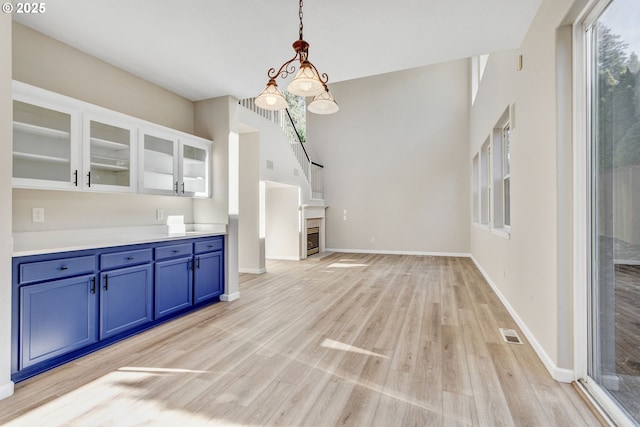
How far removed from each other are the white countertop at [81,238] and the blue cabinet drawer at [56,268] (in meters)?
0.08

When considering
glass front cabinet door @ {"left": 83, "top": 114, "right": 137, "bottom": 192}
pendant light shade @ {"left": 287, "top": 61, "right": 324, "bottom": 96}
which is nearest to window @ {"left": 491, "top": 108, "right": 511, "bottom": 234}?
pendant light shade @ {"left": 287, "top": 61, "right": 324, "bottom": 96}

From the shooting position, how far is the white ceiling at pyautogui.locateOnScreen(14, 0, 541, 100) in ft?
8.00

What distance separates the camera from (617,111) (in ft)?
5.43

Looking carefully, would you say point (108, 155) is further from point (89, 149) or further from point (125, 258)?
point (125, 258)

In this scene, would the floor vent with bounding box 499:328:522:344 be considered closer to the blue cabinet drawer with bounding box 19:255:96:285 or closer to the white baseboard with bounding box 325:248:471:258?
the blue cabinet drawer with bounding box 19:255:96:285

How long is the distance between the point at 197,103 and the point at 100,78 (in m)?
1.30

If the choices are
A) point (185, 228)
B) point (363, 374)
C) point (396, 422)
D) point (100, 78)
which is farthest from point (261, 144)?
point (396, 422)

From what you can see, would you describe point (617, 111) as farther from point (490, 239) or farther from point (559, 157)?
point (490, 239)

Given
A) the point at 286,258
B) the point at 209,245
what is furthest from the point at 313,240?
the point at 209,245

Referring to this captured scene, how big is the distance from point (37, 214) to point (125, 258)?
0.78 m

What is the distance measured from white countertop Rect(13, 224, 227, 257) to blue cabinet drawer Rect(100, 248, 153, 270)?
9 cm

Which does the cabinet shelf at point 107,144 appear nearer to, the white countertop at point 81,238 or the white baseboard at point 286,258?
the white countertop at point 81,238

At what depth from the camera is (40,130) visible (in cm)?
253

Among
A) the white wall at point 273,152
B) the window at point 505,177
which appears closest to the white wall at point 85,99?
the white wall at point 273,152
